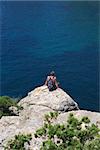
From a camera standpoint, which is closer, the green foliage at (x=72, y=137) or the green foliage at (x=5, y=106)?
the green foliage at (x=72, y=137)

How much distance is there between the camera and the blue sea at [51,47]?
45.0 meters

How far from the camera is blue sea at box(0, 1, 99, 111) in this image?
45.0 m

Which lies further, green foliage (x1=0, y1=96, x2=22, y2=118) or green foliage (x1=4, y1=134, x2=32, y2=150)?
green foliage (x1=0, y1=96, x2=22, y2=118)

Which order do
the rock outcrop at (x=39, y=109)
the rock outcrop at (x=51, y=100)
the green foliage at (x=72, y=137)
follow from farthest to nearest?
1. the rock outcrop at (x=51, y=100)
2. the rock outcrop at (x=39, y=109)
3. the green foliage at (x=72, y=137)

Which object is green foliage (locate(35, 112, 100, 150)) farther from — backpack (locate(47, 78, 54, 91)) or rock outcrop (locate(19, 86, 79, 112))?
backpack (locate(47, 78, 54, 91))

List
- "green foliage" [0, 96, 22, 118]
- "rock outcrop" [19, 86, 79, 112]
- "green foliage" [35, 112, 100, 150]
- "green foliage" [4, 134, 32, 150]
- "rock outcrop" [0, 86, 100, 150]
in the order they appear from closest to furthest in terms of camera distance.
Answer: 1. "green foliage" [35, 112, 100, 150]
2. "green foliage" [4, 134, 32, 150]
3. "rock outcrop" [0, 86, 100, 150]
4. "rock outcrop" [19, 86, 79, 112]
5. "green foliage" [0, 96, 22, 118]

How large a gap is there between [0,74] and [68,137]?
115ft

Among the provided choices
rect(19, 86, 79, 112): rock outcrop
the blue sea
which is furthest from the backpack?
the blue sea

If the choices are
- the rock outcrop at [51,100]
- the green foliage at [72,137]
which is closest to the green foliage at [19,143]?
the green foliage at [72,137]

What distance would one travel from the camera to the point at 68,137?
48.3 ft

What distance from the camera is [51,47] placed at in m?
56.3

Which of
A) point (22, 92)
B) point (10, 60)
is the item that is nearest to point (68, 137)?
point (22, 92)

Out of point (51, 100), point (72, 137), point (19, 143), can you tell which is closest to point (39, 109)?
point (51, 100)

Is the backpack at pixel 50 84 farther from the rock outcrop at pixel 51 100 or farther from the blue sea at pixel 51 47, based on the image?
the blue sea at pixel 51 47
